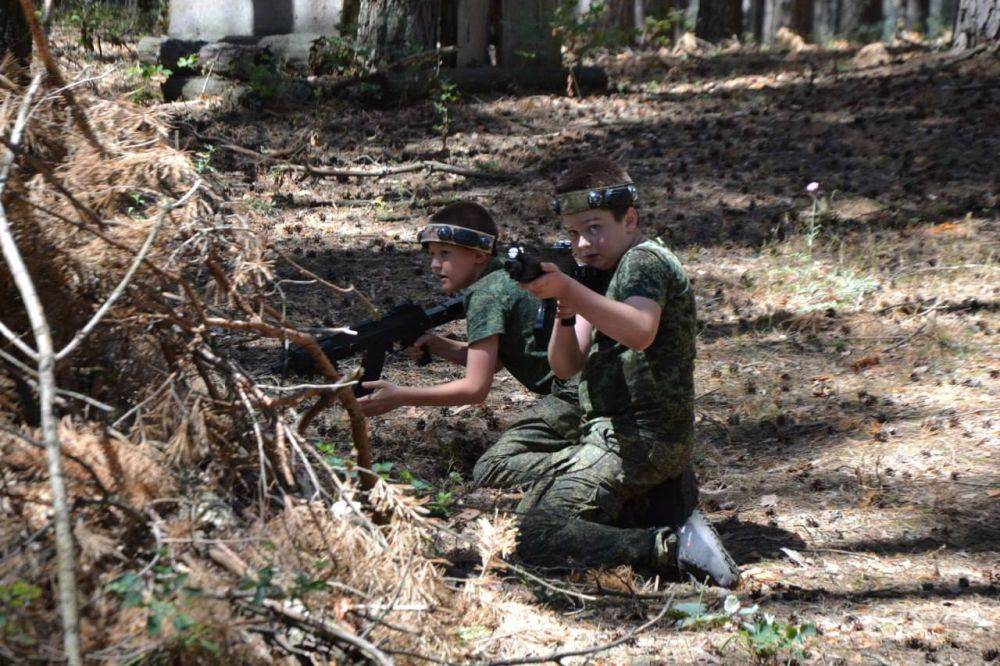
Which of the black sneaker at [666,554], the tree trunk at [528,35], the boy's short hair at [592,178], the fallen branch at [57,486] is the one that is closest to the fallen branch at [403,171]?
the tree trunk at [528,35]

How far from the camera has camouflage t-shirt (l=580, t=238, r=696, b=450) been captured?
4.58 meters

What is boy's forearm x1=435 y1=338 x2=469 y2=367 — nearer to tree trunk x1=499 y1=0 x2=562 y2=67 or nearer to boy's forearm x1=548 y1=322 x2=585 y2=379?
boy's forearm x1=548 y1=322 x2=585 y2=379

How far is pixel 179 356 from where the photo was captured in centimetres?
375

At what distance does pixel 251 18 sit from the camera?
12609 millimetres

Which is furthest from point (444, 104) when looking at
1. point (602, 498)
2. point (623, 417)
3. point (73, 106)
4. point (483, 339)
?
point (73, 106)

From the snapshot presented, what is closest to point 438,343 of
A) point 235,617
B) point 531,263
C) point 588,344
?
point 588,344

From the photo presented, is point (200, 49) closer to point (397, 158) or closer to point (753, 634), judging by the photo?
point (397, 158)

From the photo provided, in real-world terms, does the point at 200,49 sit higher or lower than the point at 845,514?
higher

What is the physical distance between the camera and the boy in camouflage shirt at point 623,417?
14.5 feet

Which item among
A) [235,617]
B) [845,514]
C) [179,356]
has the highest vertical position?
[179,356]

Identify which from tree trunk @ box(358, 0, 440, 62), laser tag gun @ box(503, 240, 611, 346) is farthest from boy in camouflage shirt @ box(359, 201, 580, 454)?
tree trunk @ box(358, 0, 440, 62)

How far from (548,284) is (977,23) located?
10425mm

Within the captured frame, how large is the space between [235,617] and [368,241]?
607 centimetres

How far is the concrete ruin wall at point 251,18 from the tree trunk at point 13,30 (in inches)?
224
